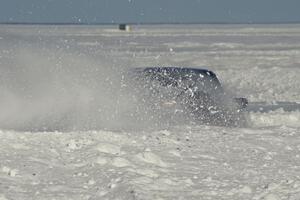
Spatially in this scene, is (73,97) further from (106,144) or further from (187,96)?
(106,144)

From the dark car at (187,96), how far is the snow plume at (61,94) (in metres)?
0.46

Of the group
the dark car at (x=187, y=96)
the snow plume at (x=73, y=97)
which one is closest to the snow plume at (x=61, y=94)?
the snow plume at (x=73, y=97)

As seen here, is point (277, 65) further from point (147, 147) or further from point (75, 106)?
point (147, 147)

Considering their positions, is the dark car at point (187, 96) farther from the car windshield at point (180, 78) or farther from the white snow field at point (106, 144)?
the white snow field at point (106, 144)

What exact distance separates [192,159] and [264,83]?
19.4 metres

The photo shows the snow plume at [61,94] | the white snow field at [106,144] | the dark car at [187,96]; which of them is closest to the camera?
the white snow field at [106,144]

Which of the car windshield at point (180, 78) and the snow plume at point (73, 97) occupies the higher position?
the car windshield at point (180, 78)

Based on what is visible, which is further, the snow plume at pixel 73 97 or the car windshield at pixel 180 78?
the car windshield at pixel 180 78

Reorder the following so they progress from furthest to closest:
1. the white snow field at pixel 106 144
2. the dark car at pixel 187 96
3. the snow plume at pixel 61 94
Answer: the snow plume at pixel 61 94 < the dark car at pixel 187 96 < the white snow field at pixel 106 144

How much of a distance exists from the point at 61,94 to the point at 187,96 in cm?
284

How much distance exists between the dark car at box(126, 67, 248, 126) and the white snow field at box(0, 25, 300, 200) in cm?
32

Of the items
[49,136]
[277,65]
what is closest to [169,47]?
[277,65]

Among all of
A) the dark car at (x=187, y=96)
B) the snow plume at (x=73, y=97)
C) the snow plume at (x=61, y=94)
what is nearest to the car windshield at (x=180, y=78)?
the dark car at (x=187, y=96)

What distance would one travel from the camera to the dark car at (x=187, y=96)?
13.6m
